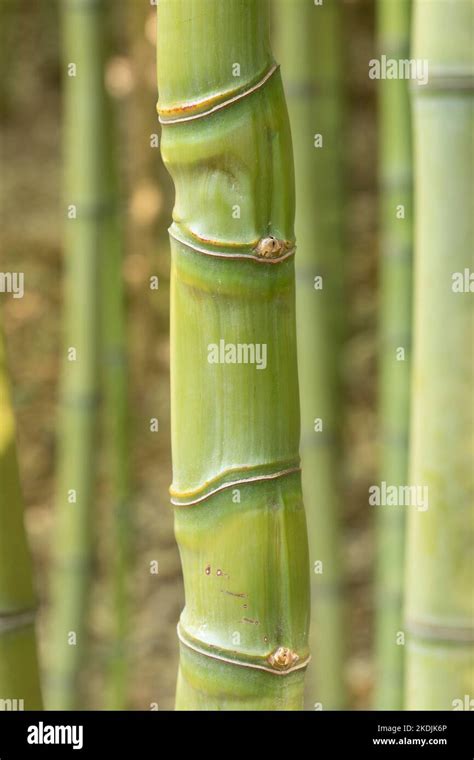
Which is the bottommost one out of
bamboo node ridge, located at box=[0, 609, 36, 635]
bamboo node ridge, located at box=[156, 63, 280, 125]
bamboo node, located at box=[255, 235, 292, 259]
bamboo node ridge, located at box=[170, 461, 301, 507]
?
bamboo node ridge, located at box=[0, 609, 36, 635]

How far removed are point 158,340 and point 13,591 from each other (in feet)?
5.43

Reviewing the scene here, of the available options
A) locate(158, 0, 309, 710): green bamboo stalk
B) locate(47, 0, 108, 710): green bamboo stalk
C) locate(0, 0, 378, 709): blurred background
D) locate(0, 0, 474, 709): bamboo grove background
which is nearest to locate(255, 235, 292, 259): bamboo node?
locate(158, 0, 309, 710): green bamboo stalk

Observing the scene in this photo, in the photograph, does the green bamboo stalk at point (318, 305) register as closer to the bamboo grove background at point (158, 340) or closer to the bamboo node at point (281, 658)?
the bamboo grove background at point (158, 340)

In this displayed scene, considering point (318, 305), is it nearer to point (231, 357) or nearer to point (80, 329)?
point (80, 329)

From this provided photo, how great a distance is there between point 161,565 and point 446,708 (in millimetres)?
1493

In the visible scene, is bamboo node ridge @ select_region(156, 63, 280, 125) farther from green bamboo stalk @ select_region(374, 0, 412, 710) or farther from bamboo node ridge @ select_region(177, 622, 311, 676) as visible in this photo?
green bamboo stalk @ select_region(374, 0, 412, 710)

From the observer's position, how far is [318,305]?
88 centimetres

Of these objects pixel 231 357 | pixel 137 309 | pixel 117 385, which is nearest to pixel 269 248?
pixel 231 357

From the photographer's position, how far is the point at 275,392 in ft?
1.22

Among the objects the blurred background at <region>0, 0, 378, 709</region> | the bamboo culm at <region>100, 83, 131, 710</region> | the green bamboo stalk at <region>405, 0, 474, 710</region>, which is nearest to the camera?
the green bamboo stalk at <region>405, 0, 474, 710</region>

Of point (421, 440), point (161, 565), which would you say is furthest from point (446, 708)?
point (161, 565)

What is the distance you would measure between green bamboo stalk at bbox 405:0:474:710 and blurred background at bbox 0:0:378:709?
125cm

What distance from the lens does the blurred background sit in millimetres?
1836

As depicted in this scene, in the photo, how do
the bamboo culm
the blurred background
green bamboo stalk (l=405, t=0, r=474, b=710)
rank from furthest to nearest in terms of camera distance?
the blurred background < the bamboo culm < green bamboo stalk (l=405, t=0, r=474, b=710)
